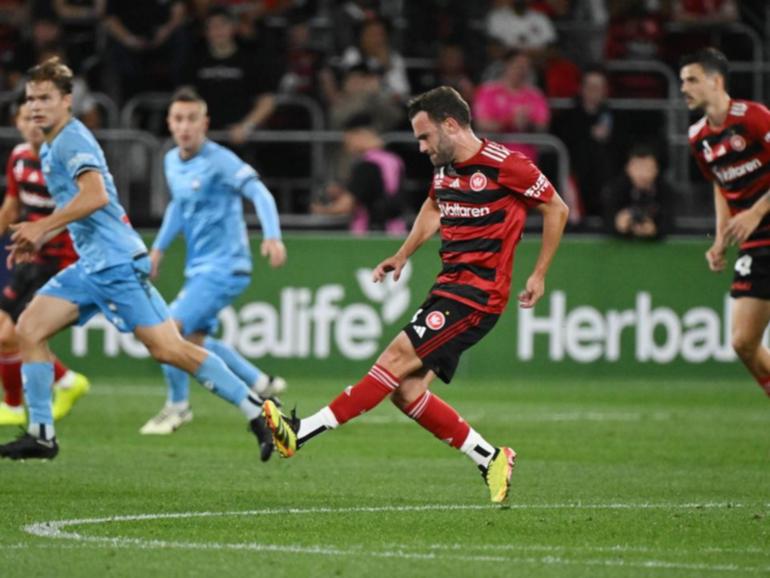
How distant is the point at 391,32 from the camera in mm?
21562

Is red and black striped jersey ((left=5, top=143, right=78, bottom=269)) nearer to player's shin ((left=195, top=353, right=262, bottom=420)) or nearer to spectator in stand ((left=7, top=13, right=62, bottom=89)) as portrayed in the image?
player's shin ((left=195, top=353, right=262, bottom=420))

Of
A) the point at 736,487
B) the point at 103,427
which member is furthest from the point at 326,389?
the point at 736,487

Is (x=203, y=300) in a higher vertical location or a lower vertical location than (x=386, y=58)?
lower

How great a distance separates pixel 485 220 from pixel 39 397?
10.6ft

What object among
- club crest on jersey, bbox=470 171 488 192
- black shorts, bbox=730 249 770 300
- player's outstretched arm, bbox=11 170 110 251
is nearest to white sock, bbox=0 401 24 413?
player's outstretched arm, bbox=11 170 110 251

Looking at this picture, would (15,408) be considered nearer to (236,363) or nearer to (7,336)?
(7,336)

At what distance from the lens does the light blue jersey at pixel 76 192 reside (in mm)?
10523

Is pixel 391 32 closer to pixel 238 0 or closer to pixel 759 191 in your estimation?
pixel 238 0

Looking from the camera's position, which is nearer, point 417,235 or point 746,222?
point 417,235

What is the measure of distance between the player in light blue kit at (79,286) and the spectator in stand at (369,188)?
26.4ft

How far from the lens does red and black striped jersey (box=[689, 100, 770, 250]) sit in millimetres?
11336

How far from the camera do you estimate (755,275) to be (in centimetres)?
1147

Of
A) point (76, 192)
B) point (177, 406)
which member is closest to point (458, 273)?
point (76, 192)

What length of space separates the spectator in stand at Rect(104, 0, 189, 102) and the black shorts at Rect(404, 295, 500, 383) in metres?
11.7
